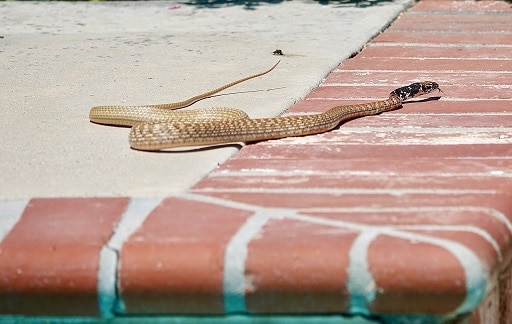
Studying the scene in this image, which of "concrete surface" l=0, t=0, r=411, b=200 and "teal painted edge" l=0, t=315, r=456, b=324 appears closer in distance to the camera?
"teal painted edge" l=0, t=315, r=456, b=324

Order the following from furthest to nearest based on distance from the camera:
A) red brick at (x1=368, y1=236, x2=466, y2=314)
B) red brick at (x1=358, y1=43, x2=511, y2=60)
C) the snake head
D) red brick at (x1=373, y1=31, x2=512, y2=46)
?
1. red brick at (x1=373, y1=31, x2=512, y2=46)
2. red brick at (x1=358, y1=43, x2=511, y2=60)
3. the snake head
4. red brick at (x1=368, y1=236, x2=466, y2=314)

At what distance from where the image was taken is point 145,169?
10.7 feet

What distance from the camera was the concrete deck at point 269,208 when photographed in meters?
2.40

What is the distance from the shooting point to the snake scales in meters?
3.59

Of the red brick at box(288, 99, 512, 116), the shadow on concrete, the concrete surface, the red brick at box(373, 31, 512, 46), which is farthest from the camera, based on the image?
the shadow on concrete

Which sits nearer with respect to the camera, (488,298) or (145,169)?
(488,298)

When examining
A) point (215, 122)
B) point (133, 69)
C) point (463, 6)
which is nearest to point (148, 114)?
point (215, 122)

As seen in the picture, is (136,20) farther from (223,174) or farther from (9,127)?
(223,174)

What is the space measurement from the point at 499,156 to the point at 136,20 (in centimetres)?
462

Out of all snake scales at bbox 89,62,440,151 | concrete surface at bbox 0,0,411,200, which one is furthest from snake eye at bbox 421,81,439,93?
concrete surface at bbox 0,0,411,200

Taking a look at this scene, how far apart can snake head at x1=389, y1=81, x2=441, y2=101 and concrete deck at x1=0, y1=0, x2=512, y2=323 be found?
5 cm

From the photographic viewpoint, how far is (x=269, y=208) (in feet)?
9.05

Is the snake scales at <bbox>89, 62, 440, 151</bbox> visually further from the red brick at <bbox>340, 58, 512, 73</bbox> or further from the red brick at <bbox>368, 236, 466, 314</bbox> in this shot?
the red brick at <bbox>368, 236, 466, 314</bbox>

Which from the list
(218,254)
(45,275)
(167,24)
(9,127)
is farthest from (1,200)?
(167,24)
